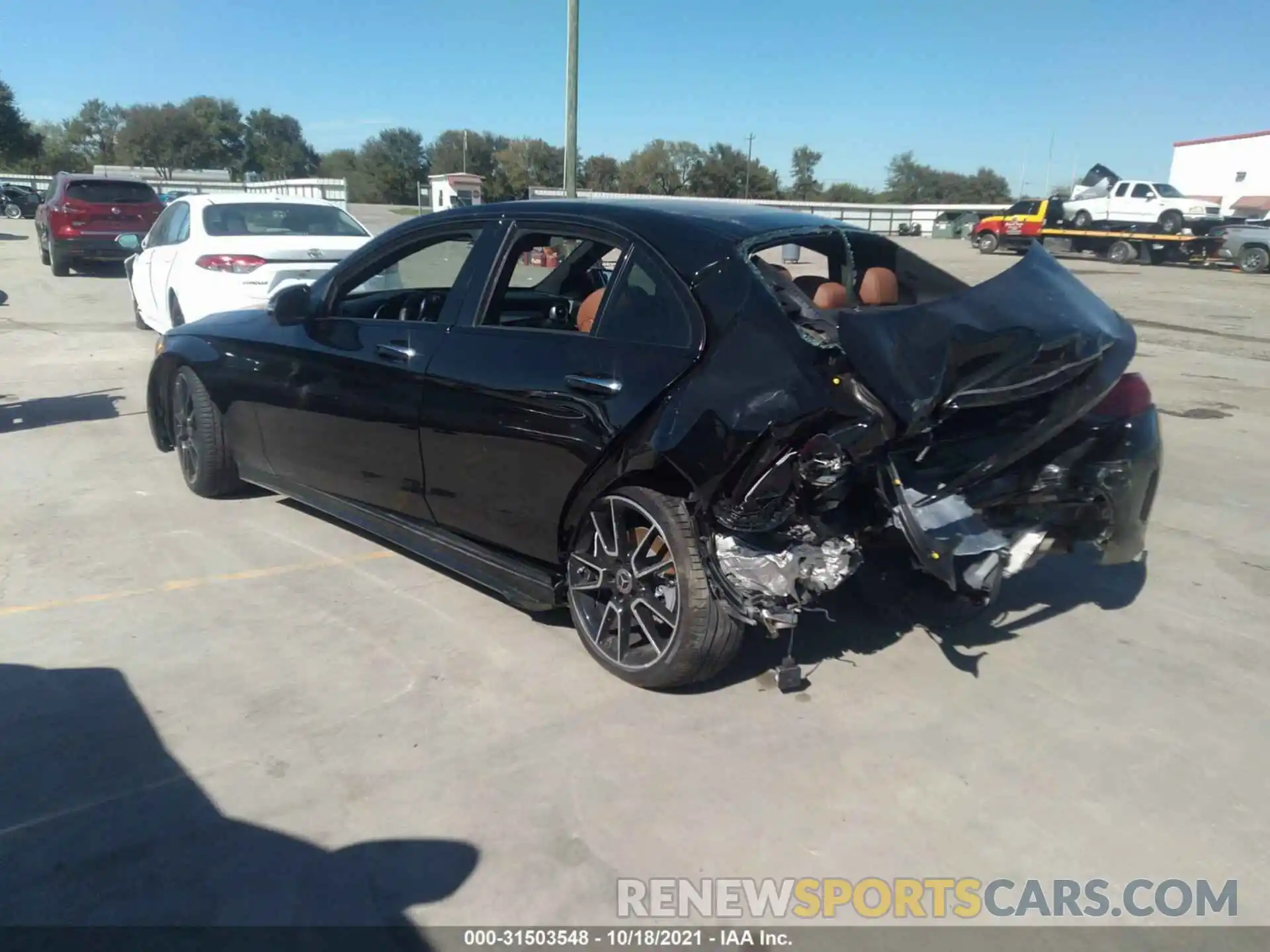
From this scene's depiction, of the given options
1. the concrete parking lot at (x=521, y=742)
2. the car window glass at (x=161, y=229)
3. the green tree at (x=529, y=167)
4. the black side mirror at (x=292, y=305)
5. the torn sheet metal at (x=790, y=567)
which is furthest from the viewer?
the green tree at (x=529, y=167)

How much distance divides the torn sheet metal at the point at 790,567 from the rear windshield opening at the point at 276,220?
6973 mm

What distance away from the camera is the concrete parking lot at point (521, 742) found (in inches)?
105

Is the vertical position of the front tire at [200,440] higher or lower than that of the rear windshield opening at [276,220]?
lower

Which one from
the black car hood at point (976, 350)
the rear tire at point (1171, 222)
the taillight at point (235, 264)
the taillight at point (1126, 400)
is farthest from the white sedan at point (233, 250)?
the rear tire at point (1171, 222)

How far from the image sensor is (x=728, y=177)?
71.7 m

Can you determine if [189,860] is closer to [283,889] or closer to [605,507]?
[283,889]

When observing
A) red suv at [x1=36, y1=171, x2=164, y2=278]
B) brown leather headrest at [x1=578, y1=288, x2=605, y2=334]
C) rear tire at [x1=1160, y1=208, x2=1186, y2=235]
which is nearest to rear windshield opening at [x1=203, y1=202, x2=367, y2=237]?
brown leather headrest at [x1=578, y1=288, x2=605, y2=334]

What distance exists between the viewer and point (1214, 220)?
101ft

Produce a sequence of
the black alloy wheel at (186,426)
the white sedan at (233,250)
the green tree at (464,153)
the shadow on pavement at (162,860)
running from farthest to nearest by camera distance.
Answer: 1. the green tree at (464,153)
2. the white sedan at (233,250)
3. the black alloy wheel at (186,426)
4. the shadow on pavement at (162,860)

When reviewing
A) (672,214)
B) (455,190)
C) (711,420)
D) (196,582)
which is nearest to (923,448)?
(711,420)

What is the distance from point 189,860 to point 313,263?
657 cm

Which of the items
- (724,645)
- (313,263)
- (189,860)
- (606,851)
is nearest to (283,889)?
(189,860)

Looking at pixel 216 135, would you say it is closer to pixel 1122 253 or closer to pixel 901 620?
pixel 1122 253

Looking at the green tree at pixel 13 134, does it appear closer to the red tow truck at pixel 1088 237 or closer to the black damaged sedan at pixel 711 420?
the red tow truck at pixel 1088 237
